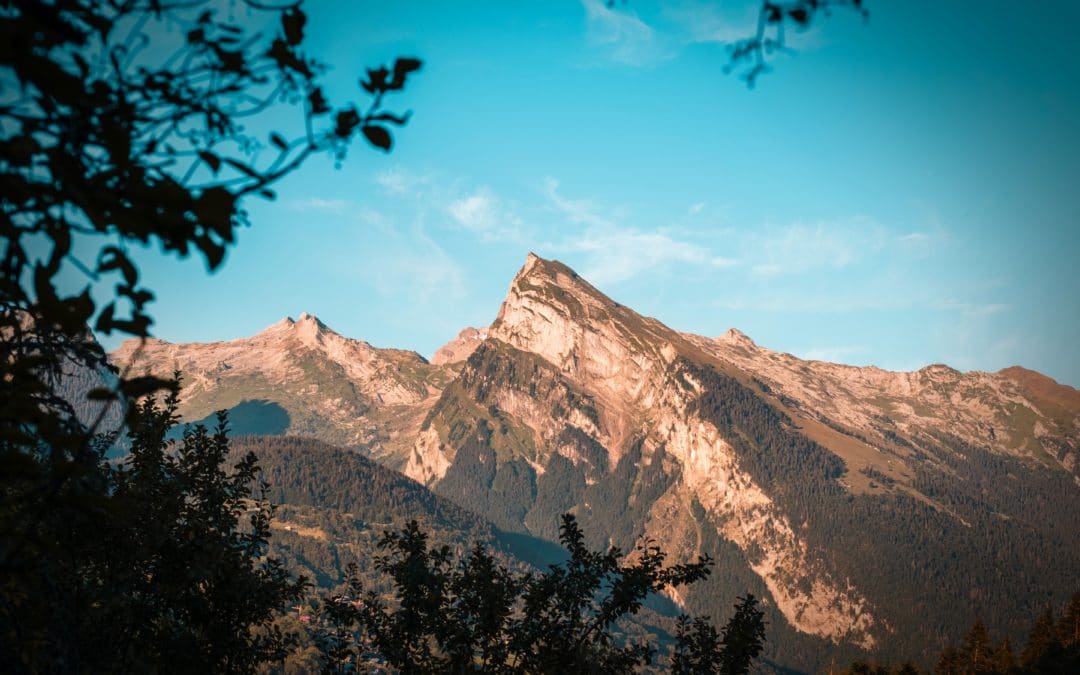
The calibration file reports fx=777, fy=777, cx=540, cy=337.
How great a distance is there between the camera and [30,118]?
394 cm

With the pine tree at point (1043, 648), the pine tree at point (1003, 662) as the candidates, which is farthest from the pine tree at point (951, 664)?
the pine tree at point (1043, 648)

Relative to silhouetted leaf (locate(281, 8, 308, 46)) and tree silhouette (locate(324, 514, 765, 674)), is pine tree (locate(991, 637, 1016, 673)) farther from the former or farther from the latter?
silhouetted leaf (locate(281, 8, 308, 46))

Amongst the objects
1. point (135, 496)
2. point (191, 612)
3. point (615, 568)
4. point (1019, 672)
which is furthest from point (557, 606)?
point (1019, 672)

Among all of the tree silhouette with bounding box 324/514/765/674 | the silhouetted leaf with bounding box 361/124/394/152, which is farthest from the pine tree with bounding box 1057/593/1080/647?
the silhouetted leaf with bounding box 361/124/394/152

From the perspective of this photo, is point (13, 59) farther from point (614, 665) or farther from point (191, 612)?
point (614, 665)

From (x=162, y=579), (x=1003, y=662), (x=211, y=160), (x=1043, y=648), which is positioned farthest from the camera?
(x=1003, y=662)

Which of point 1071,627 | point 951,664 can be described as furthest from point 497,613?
point 1071,627

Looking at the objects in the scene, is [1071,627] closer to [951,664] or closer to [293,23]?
[951,664]

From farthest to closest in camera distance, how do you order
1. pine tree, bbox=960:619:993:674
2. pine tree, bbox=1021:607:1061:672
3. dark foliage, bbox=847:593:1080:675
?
pine tree, bbox=960:619:993:674 < pine tree, bbox=1021:607:1061:672 < dark foliage, bbox=847:593:1080:675

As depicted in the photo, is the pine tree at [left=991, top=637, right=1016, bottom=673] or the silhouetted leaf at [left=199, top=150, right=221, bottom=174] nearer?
the silhouetted leaf at [left=199, top=150, right=221, bottom=174]

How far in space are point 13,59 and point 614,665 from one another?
50.9ft

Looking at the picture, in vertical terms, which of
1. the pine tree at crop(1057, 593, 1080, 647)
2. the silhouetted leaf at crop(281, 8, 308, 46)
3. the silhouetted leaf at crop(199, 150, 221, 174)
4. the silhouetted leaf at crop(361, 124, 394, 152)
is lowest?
the silhouetted leaf at crop(199, 150, 221, 174)

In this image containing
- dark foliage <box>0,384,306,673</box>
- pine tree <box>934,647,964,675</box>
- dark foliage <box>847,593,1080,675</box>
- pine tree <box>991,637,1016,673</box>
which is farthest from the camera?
pine tree <box>934,647,964,675</box>

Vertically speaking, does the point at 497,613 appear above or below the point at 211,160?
below
